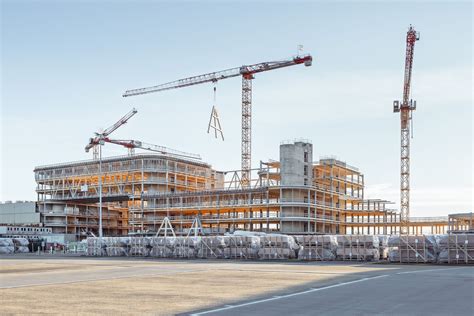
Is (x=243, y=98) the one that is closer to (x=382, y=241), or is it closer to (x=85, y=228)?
(x=85, y=228)

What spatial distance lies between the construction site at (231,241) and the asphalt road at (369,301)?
82mm

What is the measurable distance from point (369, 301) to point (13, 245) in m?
90.1

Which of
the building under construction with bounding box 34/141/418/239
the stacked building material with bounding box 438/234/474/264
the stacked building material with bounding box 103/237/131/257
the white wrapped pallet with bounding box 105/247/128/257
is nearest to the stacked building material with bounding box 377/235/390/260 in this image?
the stacked building material with bounding box 438/234/474/264

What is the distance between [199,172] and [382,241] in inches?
4246

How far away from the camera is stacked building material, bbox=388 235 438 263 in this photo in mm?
52656

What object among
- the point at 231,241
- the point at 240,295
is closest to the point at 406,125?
the point at 231,241

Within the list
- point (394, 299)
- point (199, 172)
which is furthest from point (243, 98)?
point (394, 299)

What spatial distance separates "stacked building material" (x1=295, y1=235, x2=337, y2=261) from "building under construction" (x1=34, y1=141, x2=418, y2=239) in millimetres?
52671

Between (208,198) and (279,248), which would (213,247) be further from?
(208,198)

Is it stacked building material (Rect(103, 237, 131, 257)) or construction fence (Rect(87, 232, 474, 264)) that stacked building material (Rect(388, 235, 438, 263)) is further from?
stacked building material (Rect(103, 237, 131, 257))

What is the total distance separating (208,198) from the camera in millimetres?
133875

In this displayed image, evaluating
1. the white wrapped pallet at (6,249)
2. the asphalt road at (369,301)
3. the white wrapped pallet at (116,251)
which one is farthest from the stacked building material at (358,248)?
the white wrapped pallet at (6,249)

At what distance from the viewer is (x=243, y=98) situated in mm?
148875

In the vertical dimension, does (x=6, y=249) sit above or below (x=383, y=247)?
below
